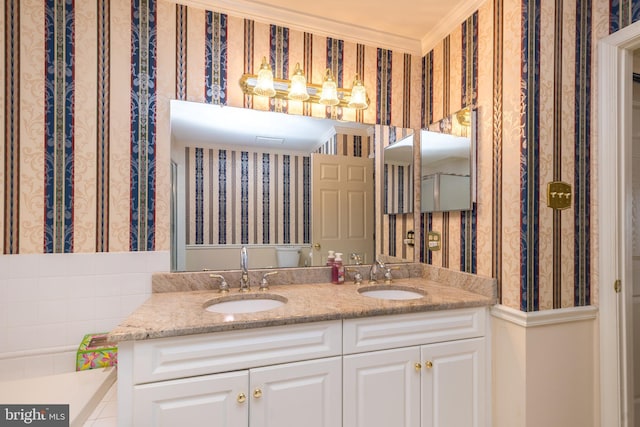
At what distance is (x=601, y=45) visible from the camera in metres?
1.51

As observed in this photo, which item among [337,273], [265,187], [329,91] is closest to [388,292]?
[337,273]

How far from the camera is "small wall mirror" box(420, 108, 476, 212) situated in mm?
1723

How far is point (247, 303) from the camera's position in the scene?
5.32 ft

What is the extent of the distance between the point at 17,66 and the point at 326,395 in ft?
6.60

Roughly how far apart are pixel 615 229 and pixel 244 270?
1.77 meters

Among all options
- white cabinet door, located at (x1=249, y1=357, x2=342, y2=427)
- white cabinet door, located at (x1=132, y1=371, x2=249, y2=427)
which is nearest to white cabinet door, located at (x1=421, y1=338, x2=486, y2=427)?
white cabinet door, located at (x1=249, y1=357, x2=342, y2=427)

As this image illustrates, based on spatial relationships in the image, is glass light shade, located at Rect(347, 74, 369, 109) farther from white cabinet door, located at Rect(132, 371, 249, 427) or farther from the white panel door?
white cabinet door, located at Rect(132, 371, 249, 427)

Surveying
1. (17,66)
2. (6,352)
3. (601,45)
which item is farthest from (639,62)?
(6,352)

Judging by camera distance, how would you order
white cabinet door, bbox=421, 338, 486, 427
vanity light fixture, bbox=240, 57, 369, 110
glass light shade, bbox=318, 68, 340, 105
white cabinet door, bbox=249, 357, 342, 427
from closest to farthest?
white cabinet door, bbox=249, 357, 342, 427
white cabinet door, bbox=421, 338, 486, 427
vanity light fixture, bbox=240, 57, 369, 110
glass light shade, bbox=318, 68, 340, 105

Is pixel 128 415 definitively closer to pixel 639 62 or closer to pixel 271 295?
pixel 271 295

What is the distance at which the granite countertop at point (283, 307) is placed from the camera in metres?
1.15

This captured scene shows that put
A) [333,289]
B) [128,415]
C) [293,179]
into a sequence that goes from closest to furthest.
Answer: [128,415]
[333,289]
[293,179]

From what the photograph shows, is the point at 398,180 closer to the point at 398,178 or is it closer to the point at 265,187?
the point at 398,178

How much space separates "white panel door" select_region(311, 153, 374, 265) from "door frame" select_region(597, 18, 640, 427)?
1.15 meters
